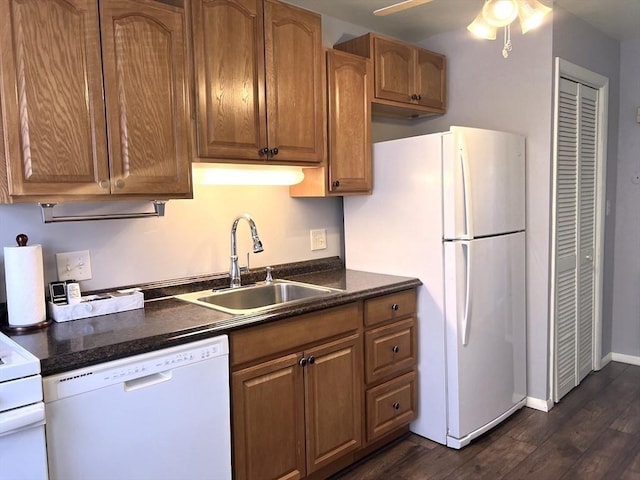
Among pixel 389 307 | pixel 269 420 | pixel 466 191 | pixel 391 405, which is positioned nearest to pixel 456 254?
pixel 466 191

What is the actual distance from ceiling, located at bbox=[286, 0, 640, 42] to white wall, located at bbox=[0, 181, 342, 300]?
3.56 ft

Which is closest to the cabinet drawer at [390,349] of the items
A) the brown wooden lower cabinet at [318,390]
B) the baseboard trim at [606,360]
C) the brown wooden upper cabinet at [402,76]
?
the brown wooden lower cabinet at [318,390]

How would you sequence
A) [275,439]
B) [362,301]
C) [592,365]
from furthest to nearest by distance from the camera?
[592,365]
[362,301]
[275,439]

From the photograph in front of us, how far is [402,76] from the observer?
2.93 meters

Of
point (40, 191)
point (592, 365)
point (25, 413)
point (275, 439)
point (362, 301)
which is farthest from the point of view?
point (592, 365)

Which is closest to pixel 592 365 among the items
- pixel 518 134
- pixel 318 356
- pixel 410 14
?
pixel 518 134

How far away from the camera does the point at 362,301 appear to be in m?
2.36

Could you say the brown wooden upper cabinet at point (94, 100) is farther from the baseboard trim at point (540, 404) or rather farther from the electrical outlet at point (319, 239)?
the baseboard trim at point (540, 404)

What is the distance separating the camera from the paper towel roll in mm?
1730

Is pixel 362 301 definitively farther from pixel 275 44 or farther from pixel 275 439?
pixel 275 44

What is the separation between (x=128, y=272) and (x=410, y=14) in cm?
214

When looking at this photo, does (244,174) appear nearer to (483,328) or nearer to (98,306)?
(98,306)

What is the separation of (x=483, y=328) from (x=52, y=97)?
2.22m

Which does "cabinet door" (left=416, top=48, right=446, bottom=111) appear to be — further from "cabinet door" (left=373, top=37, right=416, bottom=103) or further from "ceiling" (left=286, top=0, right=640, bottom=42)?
"ceiling" (left=286, top=0, right=640, bottom=42)
